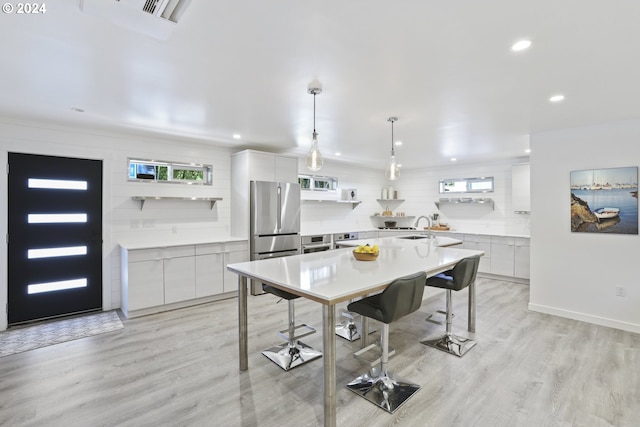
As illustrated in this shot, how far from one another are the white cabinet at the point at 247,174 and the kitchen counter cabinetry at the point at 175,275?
47 cm

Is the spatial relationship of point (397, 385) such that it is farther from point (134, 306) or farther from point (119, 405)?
point (134, 306)

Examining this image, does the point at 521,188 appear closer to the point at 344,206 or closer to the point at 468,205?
the point at 468,205

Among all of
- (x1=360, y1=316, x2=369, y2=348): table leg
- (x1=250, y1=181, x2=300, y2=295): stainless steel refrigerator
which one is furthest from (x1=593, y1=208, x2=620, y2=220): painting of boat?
(x1=250, y1=181, x2=300, y2=295): stainless steel refrigerator

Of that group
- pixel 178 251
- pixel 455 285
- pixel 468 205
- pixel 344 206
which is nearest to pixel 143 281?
pixel 178 251

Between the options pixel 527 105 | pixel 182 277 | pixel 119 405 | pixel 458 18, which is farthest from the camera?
pixel 182 277

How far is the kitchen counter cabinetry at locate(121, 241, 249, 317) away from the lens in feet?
12.9

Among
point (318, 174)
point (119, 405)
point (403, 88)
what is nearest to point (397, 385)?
point (119, 405)

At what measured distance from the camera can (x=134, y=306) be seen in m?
3.91

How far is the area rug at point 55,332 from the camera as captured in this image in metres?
3.18

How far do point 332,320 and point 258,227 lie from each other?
10.8 ft

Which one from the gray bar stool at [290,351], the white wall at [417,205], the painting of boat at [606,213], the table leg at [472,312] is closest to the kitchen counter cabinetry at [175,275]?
the gray bar stool at [290,351]

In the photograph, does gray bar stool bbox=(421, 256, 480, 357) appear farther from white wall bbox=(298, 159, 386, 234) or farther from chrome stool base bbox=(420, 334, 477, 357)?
white wall bbox=(298, 159, 386, 234)

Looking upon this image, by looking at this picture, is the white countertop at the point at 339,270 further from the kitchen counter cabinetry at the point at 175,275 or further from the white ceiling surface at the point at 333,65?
the kitchen counter cabinetry at the point at 175,275

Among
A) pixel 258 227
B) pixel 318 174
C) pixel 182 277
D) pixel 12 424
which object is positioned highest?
pixel 318 174
